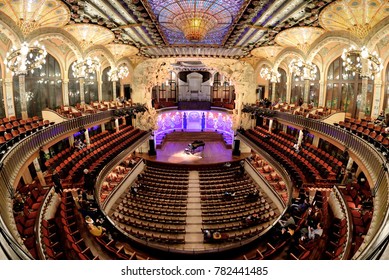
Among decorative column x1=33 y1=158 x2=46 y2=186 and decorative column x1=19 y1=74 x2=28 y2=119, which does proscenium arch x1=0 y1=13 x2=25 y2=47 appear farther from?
decorative column x1=33 y1=158 x2=46 y2=186

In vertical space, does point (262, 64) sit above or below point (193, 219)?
above

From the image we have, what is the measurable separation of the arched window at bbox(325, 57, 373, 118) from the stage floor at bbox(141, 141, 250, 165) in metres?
7.40

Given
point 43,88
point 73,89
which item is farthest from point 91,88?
point 43,88

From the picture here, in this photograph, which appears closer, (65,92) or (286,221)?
(286,221)

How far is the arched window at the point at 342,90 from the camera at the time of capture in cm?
1529

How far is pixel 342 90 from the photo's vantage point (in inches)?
640

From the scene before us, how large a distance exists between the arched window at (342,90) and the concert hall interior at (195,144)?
0.08 metres

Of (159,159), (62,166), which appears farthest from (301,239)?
(159,159)

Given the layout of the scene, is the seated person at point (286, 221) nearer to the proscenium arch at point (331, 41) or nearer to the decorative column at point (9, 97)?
the proscenium arch at point (331, 41)

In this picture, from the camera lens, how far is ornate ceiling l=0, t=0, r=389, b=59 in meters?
9.61

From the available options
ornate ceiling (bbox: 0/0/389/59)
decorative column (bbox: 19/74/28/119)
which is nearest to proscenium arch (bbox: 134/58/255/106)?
ornate ceiling (bbox: 0/0/389/59)

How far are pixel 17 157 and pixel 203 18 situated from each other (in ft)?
28.0

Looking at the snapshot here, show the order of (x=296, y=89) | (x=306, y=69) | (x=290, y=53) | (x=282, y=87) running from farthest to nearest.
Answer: (x=282, y=87) → (x=296, y=89) → (x=290, y=53) → (x=306, y=69)

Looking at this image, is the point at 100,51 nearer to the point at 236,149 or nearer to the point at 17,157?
the point at 17,157
